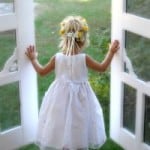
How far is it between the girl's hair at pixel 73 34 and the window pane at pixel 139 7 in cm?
26

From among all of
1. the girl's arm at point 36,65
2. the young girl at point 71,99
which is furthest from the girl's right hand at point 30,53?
the young girl at point 71,99

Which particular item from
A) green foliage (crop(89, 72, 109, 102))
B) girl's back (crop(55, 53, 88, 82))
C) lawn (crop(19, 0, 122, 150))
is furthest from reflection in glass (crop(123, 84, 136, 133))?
green foliage (crop(89, 72, 109, 102))

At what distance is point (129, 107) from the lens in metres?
2.61

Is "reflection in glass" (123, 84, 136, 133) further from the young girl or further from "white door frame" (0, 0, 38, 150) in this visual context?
"white door frame" (0, 0, 38, 150)

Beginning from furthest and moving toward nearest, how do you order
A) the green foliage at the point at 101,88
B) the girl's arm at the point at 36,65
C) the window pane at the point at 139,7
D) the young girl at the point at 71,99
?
the green foliage at the point at 101,88
the girl's arm at the point at 36,65
the young girl at the point at 71,99
the window pane at the point at 139,7

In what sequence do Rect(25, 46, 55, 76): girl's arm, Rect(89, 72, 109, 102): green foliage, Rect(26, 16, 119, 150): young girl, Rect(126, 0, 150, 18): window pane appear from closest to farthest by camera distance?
Rect(126, 0, 150, 18): window pane < Rect(26, 16, 119, 150): young girl < Rect(25, 46, 55, 76): girl's arm < Rect(89, 72, 109, 102): green foliage

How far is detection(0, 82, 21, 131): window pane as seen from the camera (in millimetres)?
2555

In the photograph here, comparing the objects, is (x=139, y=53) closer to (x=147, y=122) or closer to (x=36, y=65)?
(x=147, y=122)

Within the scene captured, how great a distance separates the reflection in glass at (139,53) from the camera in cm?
238

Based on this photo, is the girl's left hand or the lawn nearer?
the girl's left hand

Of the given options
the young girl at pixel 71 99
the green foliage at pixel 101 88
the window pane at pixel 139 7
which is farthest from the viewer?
the green foliage at pixel 101 88

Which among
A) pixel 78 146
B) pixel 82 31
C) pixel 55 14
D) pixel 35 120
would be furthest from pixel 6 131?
pixel 55 14

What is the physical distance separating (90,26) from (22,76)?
83.5 inches

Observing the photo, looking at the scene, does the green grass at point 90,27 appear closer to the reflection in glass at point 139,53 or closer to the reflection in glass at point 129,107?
the reflection in glass at point 129,107
